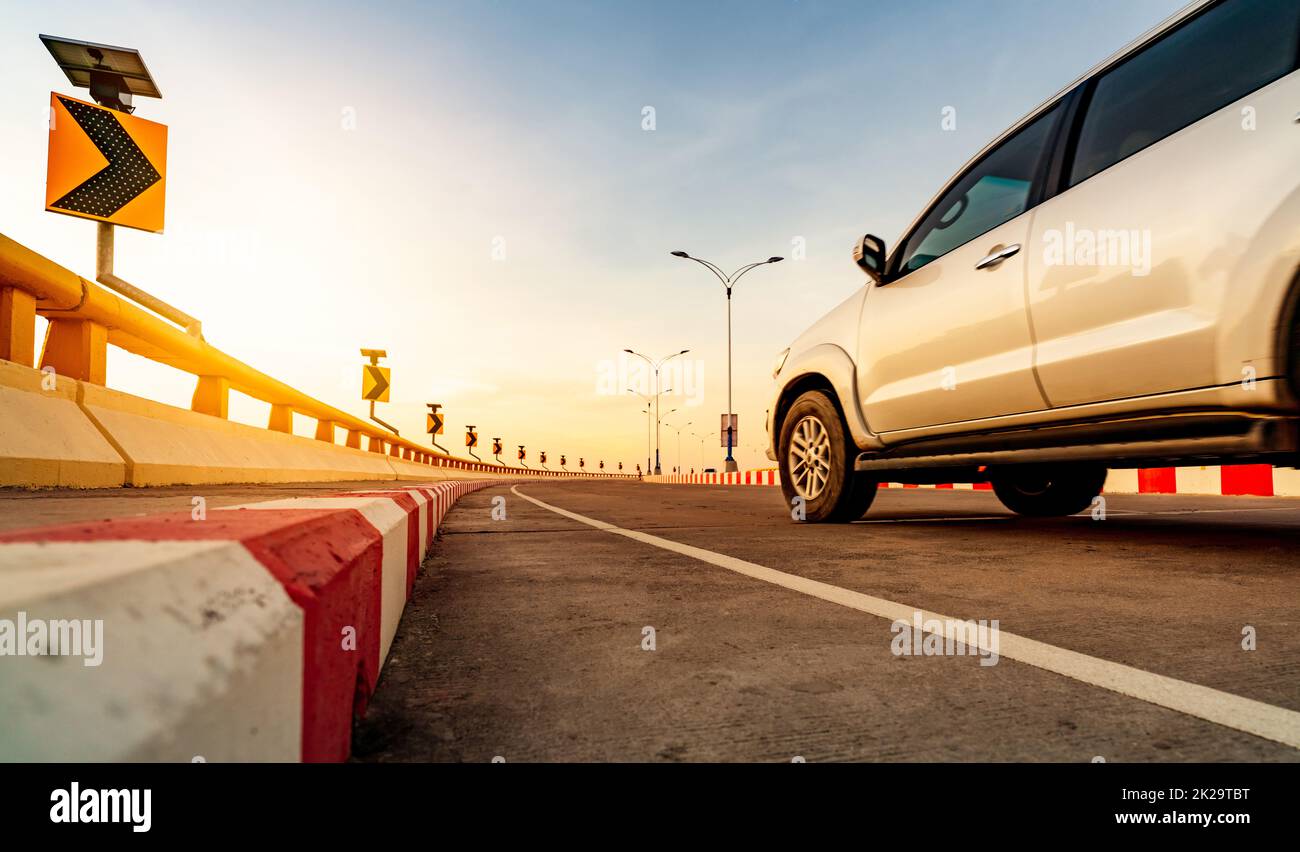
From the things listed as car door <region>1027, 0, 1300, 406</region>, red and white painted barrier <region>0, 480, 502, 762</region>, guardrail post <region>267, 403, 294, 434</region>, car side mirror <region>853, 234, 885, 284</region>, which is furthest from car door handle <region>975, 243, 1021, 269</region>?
guardrail post <region>267, 403, 294, 434</region>

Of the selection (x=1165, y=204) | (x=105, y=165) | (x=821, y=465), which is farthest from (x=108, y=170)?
(x=1165, y=204)

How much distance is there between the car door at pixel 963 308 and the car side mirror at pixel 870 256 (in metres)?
0.09

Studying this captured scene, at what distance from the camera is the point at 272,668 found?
0.97 meters

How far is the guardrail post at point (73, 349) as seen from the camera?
266 inches

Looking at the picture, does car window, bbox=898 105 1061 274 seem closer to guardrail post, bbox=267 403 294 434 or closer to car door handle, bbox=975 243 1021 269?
car door handle, bbox=975 243 1021 269

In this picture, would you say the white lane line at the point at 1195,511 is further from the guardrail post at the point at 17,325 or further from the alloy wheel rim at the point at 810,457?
the guardrail post at the point at 17,325

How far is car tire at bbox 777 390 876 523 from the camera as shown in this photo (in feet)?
18.9

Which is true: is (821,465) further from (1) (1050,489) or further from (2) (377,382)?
(2) (377,382)

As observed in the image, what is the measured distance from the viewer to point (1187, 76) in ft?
11.8

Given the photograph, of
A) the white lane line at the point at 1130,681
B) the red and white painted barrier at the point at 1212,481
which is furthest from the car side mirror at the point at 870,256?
the red and white painted barrier at the point at 1212,481

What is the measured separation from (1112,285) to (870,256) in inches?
74.1
